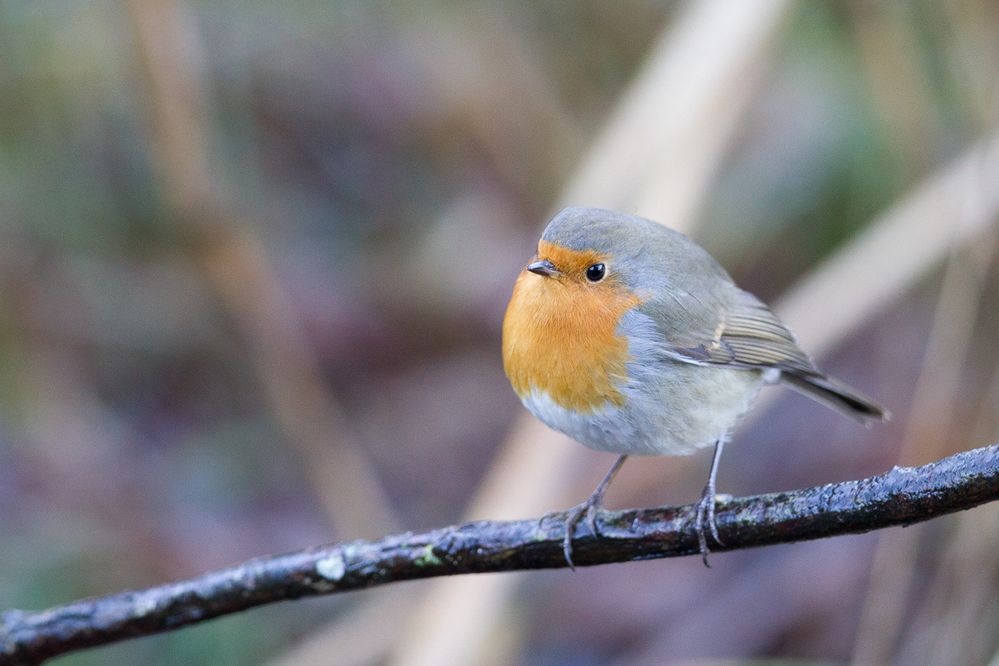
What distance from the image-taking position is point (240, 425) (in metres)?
5.85

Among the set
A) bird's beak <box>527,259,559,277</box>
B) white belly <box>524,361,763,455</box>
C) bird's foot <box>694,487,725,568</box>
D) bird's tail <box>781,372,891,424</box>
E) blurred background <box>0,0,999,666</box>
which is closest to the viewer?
bird's foot <box>694,487,725,568</box>

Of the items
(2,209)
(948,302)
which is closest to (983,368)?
(948,302)

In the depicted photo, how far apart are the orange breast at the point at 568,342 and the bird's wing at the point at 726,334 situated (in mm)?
177

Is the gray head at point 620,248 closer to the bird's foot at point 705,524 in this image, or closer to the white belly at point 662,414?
the white belly at point 662,414

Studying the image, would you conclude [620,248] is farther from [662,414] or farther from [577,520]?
[577,520]

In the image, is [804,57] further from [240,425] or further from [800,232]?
[240,425]

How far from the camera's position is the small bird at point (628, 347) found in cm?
274

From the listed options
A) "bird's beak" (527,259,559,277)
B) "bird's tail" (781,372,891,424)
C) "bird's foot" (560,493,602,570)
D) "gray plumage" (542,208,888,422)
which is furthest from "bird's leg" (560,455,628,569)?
"bird's tail" (781,372,891,424)

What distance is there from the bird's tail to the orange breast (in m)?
0.74

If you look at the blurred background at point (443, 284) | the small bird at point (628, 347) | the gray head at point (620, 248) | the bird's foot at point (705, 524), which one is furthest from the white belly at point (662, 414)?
the blurred background at point (443, 284)

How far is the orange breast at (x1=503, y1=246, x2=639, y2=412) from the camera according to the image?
2734 millimetres

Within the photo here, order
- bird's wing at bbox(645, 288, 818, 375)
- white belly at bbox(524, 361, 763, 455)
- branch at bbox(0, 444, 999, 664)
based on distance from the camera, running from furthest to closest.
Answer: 1. bird's wing at bbox(645, 288, 818, 375)
2. white belly at bbox(524, 361, 763, 455)
3. branch at bbox(0, 444, 999, 664)

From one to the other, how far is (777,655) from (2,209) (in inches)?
169

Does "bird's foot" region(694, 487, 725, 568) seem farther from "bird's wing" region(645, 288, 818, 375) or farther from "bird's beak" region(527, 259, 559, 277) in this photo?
"bird's beak" region(527, 259, 559, 277)
